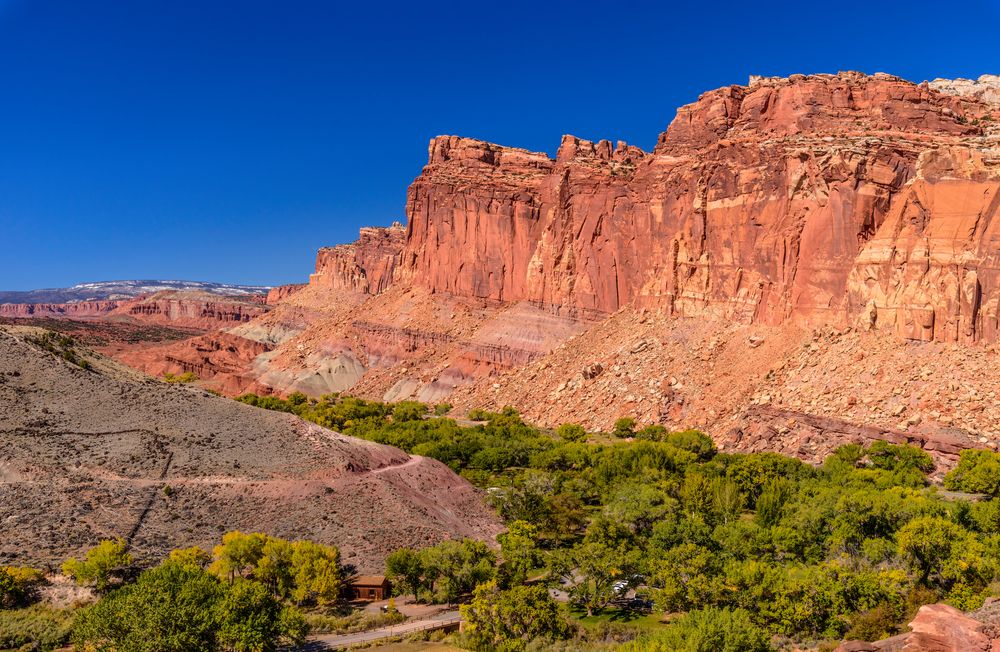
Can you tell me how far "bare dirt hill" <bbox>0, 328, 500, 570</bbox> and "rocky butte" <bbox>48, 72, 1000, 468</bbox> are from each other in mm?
28170

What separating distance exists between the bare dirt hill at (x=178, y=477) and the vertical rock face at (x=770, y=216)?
3608 cm

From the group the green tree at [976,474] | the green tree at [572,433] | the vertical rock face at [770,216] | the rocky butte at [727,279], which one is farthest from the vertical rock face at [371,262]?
the green tree at [976,474]

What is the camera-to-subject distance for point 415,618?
37312 mm

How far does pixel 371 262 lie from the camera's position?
190 m

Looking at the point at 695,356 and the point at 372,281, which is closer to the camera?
the point at 695,356

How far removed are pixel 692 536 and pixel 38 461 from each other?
35584 mm

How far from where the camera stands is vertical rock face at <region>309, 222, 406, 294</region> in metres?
184

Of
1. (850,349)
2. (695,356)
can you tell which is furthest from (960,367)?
(695,356)

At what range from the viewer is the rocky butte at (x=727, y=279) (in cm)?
6028

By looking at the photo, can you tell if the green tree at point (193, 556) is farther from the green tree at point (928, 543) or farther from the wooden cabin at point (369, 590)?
the green tree at point (928, 543)

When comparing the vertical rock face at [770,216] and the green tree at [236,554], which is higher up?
the vertical rock face at [770,216]

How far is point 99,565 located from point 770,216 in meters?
60.8

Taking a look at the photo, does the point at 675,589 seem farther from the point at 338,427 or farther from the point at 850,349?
the point at 338,427

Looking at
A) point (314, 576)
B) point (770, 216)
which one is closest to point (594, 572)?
point (314, 576)
